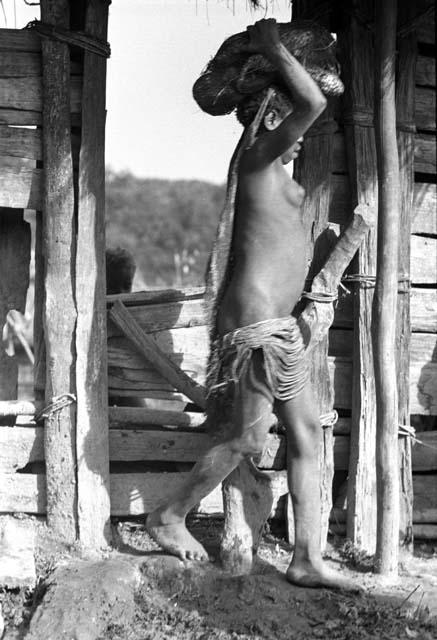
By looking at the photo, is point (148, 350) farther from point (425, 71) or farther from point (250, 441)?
point (425, 71)

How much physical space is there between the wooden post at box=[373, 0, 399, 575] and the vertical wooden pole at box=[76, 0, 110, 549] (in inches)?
56.2

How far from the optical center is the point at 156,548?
4.47 m

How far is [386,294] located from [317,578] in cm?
141

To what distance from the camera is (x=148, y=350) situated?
4.76 metres

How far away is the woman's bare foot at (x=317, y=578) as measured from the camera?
12.7 feet

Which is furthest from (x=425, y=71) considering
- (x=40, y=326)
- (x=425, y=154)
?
(x=40, y=326)

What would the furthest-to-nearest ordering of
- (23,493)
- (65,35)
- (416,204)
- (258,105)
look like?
(416,204) < (23,493) < (65,35) < (258,105)

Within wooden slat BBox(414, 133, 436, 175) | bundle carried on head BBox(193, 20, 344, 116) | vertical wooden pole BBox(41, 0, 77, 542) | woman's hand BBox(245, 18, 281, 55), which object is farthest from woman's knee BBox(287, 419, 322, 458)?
wooden slat BBox(414, 133, 436, 175)

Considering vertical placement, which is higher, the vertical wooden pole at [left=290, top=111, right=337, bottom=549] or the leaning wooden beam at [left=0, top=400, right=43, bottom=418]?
the vertical wooden pole at [left=290, top=111, right=337, bottom=549]

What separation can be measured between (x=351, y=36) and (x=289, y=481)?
2.37m

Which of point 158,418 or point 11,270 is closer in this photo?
point 158,418

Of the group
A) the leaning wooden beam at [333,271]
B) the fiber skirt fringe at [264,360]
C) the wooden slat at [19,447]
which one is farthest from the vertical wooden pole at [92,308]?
the leaning wooden beam at [333,271]

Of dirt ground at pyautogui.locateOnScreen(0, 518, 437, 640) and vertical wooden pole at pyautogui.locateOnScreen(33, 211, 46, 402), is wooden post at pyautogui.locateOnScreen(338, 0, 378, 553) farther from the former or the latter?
vertical wooden pole at pyautogui.locateOnScreen(33, 211, 46, 402)

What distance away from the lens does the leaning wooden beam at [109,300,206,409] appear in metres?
4.75
